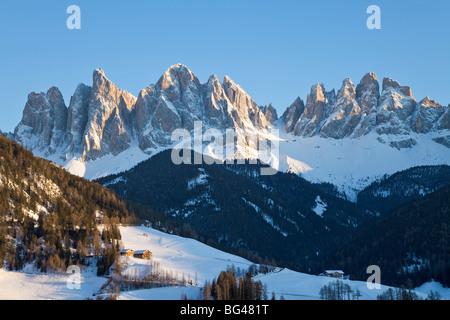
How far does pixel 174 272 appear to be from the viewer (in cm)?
14200

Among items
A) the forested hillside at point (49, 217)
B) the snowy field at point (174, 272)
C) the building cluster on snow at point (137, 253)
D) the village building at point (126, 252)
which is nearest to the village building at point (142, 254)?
the building cluster on snow at point (137, 253)

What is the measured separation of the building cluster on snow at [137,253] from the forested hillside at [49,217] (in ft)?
10.0

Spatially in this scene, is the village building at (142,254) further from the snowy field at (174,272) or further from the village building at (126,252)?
the snowy field at (174,272)

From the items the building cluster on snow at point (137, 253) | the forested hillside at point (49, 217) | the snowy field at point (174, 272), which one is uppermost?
the forested hillside at point (49, 217)

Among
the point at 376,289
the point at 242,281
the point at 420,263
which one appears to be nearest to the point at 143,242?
the point at 242,281

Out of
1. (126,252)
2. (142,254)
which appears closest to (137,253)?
(142,254)

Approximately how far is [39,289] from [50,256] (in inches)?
620

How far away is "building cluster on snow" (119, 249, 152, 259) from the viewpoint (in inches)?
5851

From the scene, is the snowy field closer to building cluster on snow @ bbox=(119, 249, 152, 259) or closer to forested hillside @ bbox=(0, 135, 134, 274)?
building cluster on snow @ bbox=(119, 249, 152, 259)

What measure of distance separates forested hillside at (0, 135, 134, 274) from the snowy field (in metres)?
5.66

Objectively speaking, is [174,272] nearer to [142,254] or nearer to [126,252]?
[142,254]

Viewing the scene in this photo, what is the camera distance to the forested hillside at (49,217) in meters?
140

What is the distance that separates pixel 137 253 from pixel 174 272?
15.0 metres

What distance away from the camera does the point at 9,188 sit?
159 meters
